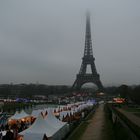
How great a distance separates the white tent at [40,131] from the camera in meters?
17.2

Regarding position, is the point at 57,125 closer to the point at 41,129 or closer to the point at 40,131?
the point at 41,129

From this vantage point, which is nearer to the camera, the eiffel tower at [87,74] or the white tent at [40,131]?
the white tent at [40,131]

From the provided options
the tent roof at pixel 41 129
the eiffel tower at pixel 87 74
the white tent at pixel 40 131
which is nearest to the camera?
the white tent at pixel 40 131

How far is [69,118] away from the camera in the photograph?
32.0 m

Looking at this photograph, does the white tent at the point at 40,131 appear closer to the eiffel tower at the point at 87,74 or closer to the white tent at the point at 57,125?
the white tent at the point at 57,125

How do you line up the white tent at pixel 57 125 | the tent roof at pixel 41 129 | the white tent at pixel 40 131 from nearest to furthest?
the white tent at pixel 40 131 → the tent roof at pixel 41 129 → the white tent at pixel 57 125

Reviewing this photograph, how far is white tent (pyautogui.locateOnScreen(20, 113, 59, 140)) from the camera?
56.4 feet

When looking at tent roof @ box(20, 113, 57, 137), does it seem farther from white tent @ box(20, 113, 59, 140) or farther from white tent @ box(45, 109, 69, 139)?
white tent @ box(45, 109, 69, 139)

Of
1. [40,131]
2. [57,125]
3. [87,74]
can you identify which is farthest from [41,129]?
[87,74]

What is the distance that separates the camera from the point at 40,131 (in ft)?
58.6

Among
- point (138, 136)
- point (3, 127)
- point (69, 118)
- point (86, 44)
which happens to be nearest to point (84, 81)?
point (86, 44)

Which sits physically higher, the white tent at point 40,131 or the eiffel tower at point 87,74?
the eiffel tower at point 87,74

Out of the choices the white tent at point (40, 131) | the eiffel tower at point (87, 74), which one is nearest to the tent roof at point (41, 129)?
the white tent at point (40, 131)

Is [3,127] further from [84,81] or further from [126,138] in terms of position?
[84,81]
